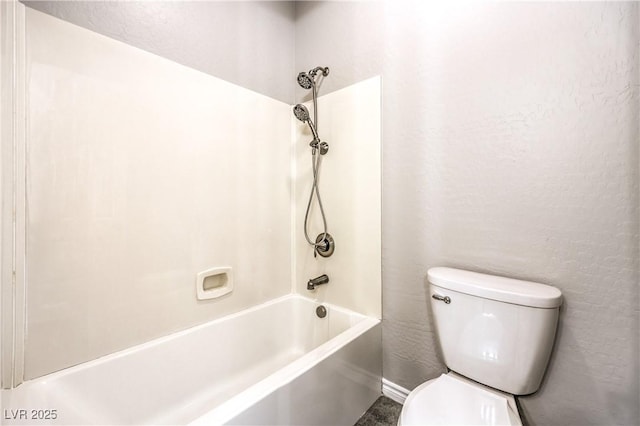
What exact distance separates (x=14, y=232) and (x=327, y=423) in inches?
52.6

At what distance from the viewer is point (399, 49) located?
1355 mm

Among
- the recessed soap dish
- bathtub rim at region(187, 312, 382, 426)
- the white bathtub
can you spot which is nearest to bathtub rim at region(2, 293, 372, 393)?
the white bathtub

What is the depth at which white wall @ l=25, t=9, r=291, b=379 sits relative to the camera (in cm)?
95

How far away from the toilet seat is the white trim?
1.31m

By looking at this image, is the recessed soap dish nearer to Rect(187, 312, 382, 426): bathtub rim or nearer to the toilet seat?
Rect(187, 312, 382, 426): bathtub rim

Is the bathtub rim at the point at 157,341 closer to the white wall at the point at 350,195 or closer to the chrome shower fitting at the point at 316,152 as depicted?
the white wall at the point at 350,195

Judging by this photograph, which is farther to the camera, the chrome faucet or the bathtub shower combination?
the chrome faucet

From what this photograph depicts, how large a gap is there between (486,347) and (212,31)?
76.0 inches

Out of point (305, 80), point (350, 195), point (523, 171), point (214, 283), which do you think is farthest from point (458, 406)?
point (305, 80)

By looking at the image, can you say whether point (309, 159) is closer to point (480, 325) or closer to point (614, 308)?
point (480, 325)

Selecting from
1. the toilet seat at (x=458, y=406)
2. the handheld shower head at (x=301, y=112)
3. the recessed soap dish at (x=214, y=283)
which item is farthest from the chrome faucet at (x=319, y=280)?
the handheld shower head at (x=301, y=112)

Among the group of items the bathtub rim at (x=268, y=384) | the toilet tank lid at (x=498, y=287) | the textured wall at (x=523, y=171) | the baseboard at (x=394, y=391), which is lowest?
the baseboard at (x=394, y=391)

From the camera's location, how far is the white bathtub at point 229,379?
2.94 feet

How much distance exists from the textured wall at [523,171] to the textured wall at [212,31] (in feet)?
1.96
